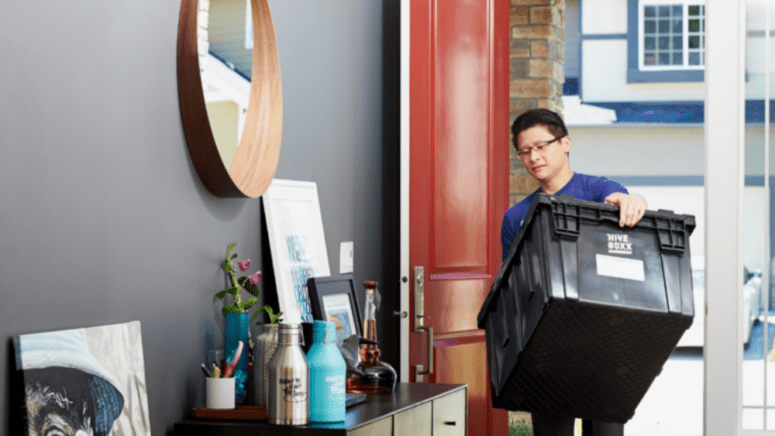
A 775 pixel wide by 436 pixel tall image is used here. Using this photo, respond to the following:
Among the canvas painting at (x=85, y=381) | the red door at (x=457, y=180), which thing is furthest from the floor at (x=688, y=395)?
the canvas painting at (x=85, y=381)

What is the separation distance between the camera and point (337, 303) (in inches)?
87.7

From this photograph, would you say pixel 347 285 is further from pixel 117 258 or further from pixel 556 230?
pixel 117 258

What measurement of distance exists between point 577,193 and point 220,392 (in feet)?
3.97

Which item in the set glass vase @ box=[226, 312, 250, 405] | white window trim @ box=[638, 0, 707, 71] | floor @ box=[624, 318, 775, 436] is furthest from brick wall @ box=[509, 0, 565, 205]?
white window trim @ box=[638, 0, 707, 71]

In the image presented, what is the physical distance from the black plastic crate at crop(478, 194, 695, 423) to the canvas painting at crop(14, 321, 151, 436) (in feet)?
2.70

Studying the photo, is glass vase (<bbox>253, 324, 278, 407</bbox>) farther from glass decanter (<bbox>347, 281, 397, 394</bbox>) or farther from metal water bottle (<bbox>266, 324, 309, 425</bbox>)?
glass decanter (<bbox>347, 281, 397, 394</bbox>)

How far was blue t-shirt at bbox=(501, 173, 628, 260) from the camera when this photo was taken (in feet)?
7.45

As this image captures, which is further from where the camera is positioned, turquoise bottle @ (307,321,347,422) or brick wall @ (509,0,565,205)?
brick wall @ (509,0,565,205)

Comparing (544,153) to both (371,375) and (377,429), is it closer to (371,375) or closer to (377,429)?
(371,375)

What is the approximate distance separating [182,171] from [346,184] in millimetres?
1190

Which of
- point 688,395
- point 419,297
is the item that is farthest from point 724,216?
point 688,395

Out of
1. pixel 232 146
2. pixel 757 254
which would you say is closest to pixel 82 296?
pixel 232 146

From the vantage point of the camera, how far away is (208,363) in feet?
5.49

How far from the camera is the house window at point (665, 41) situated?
812 centimetres
